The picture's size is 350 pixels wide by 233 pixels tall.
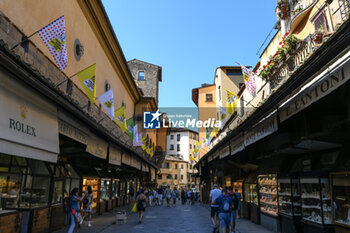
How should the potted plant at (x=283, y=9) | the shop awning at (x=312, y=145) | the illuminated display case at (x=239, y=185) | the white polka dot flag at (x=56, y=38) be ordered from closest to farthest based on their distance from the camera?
the white polka dot flag at (x=56, y=38) < the shop awning at (x=312, y=145) < the potted plant at (x=283, y=9) < the illuminated display case at (x=239, y=185)

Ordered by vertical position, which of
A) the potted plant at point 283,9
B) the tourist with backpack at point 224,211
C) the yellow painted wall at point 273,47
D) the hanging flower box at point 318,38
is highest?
the potted plant at point 283,9

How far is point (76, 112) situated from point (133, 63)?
135 feet

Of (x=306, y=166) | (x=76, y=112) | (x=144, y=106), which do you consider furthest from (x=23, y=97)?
(x=144, y=106)

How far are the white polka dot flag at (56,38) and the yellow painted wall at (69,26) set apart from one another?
198cm

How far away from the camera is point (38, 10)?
1002 centimetres

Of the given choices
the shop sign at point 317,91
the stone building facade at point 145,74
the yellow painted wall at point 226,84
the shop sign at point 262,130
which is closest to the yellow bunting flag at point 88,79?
the shop sign at point 262,130

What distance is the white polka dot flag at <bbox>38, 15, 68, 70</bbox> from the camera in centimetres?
702

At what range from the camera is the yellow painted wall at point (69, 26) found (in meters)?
8.79

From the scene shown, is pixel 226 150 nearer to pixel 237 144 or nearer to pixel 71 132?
pixel 237 144

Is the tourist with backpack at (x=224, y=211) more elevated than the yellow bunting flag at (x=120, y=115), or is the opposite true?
the yellow bunting flag at (x=120, y=115)

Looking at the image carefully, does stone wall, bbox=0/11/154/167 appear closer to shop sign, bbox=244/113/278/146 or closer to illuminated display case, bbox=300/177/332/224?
shop sign, bbox=244/113/278/146

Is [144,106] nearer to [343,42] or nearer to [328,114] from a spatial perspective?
[328,114]

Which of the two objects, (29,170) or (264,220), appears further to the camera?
(264,220)

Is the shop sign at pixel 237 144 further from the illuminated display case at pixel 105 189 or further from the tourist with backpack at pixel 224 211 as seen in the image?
the illuminated display case at pixel 105 189
